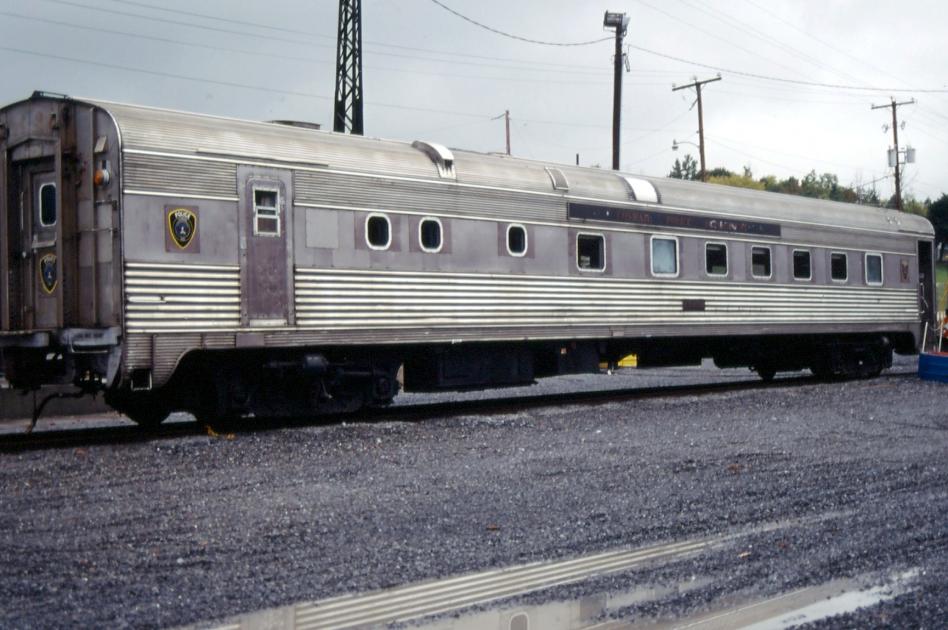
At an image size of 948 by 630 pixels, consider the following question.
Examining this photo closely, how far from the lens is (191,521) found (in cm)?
738

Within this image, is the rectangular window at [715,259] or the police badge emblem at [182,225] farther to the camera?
the rectangular window at [715,259]

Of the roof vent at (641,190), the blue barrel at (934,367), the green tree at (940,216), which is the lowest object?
the blue barrel at (934,367)

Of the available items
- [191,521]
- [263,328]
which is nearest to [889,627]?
[191,521]

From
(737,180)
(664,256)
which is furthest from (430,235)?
(737,180)

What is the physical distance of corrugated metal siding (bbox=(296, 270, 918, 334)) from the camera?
13172 millimetres

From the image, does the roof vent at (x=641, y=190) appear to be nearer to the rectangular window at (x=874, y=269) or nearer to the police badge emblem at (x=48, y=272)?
the rectangular window at (x=874, y=269)

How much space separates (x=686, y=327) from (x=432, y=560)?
1189cm

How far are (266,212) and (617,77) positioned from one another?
20.6 m

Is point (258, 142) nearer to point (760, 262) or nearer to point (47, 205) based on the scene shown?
point (47, 205)

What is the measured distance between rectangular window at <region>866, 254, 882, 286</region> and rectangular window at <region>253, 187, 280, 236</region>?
13339 mm

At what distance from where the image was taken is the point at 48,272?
12.2 m

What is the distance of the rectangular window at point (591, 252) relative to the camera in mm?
16062

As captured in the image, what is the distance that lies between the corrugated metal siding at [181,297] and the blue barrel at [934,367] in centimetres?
1357

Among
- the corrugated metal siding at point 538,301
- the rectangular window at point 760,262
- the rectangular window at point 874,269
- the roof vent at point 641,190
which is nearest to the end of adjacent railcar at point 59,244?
the corrugated metal siding at point 538,301
